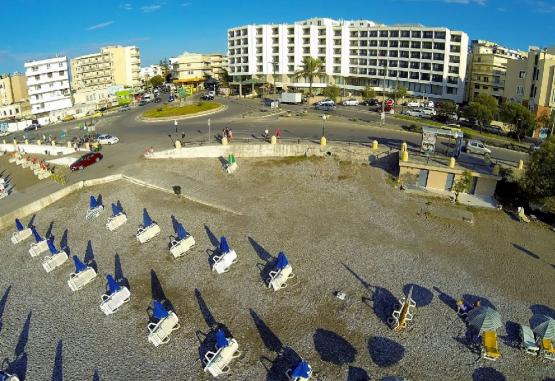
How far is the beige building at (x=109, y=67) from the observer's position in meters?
123

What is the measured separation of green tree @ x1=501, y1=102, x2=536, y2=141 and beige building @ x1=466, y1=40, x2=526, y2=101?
100 ft

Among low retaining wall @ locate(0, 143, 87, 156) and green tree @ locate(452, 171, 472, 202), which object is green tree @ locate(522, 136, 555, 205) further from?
low retaining wall @ locate(0, 143, 87, 156)

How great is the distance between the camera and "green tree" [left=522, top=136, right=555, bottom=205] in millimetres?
27406

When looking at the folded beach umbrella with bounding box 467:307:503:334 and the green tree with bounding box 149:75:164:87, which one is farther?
the green tree with bounding box 149:75:164:87

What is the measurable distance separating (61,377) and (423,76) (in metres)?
83.2

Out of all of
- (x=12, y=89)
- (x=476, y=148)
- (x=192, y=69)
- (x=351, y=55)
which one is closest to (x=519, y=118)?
(x=476, y=148)

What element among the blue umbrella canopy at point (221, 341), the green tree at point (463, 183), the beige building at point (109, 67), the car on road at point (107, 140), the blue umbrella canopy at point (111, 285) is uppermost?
the beige building at point (109, 67)

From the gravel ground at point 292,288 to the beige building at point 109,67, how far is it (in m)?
103

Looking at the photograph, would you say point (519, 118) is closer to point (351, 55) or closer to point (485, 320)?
point (485, 320)

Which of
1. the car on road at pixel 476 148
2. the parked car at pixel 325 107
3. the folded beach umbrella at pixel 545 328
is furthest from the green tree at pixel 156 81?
the folded beach umbrella at pixel 545 328

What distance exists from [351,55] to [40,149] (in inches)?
2683

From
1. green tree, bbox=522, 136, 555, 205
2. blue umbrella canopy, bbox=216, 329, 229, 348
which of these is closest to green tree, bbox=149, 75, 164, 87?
green tree, bbox=522, 136, 555, 205

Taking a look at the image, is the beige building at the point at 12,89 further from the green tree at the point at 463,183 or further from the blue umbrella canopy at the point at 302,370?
the blue umbrella canopy at the point at 302,370

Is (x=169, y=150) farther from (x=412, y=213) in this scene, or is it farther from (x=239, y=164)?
(x=412, y=213)
